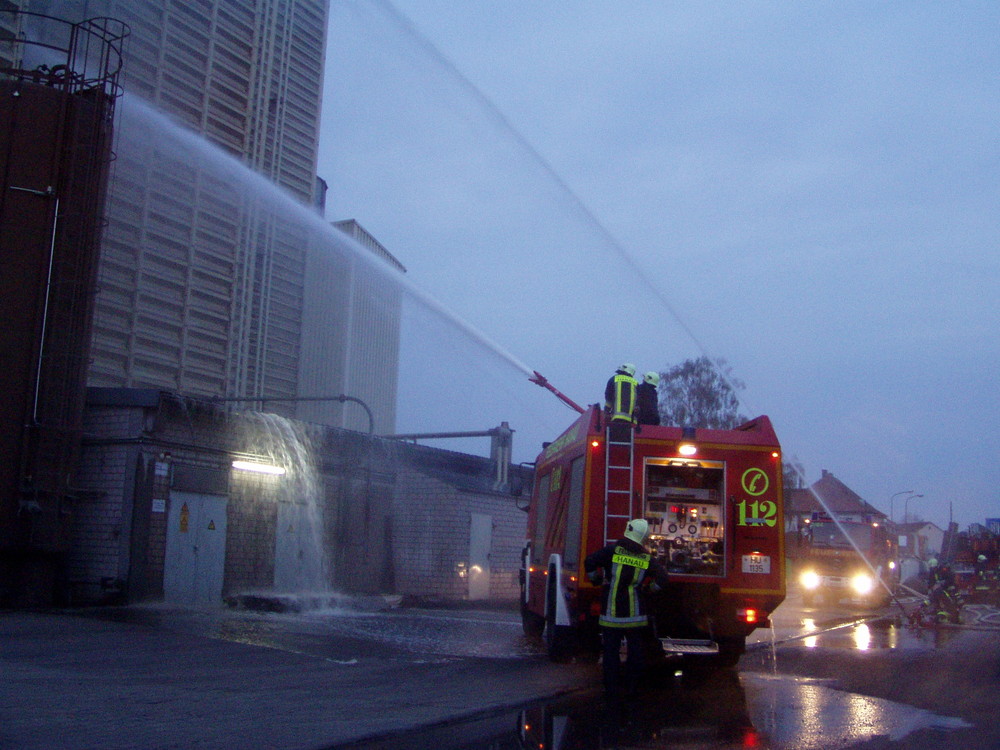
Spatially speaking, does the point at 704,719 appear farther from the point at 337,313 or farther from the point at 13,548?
the point at 337,313

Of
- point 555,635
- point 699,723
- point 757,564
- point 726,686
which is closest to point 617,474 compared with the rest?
point 757,564

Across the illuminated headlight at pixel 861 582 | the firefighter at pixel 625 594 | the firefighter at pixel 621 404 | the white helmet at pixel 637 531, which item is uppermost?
the firefighter at pixel 621 404

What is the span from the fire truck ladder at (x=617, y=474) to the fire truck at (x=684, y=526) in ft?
0.03

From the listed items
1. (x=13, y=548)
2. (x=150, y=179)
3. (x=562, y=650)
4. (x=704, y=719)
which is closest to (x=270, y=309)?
(x=150, y=179)

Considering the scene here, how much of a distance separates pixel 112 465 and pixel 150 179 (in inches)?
215

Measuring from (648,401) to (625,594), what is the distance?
3.06 meters

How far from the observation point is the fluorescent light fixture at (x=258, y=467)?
17.0m

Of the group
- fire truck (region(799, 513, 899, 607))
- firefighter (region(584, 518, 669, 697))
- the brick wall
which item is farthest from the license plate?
fire truck (region(799, 513, 899, 607))

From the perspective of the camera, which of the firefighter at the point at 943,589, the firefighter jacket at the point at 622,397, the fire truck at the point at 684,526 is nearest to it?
the fire truck at the point at 684,526

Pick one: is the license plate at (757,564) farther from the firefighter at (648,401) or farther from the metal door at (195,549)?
the metal door at (195,549)

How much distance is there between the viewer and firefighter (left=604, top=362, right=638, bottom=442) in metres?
9.87

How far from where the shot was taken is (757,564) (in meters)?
9.98

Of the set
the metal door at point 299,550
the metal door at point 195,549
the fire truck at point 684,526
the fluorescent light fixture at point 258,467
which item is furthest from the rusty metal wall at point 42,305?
the fire truck at point 684,526

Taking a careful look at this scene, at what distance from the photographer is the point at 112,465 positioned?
603 inches
